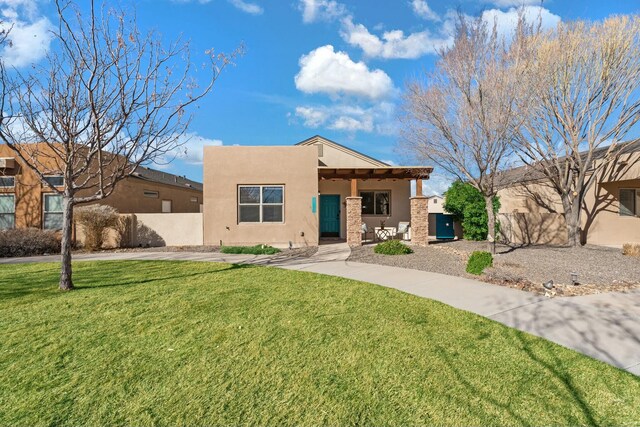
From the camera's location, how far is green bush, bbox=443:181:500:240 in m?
14.1

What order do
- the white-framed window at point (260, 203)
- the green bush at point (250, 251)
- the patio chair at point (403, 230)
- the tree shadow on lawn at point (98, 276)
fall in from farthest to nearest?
the patio chair at point (403, 230)
the white-framed window at point (260, 203)
the green bush at point (250, 251)
the tree shadow on lawn at point (98, 276)

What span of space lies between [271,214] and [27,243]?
29.7ft

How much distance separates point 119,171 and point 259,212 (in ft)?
22.2

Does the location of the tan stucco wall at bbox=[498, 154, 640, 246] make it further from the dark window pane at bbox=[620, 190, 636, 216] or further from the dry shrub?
the dry shrub

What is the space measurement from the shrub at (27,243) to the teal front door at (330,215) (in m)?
11.3

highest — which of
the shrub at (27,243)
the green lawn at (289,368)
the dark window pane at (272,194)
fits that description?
the dark window pane at (272,194)

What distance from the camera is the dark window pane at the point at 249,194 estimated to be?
12.9 meters

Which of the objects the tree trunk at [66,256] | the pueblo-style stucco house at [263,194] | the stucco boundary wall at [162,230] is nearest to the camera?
the tree trunk at [66,256]

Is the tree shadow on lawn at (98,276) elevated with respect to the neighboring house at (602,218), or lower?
lower

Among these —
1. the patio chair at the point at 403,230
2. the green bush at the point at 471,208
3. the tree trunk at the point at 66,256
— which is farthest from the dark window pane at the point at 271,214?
the green bush at the point at 471,208

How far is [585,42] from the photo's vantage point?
35.3 feet

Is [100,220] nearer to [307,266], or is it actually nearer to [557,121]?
[307,266]

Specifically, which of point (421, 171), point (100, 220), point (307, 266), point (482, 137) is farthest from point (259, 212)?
point (482, 137)

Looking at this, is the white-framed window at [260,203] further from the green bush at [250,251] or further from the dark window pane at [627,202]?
the dark window pane at [627,202]
